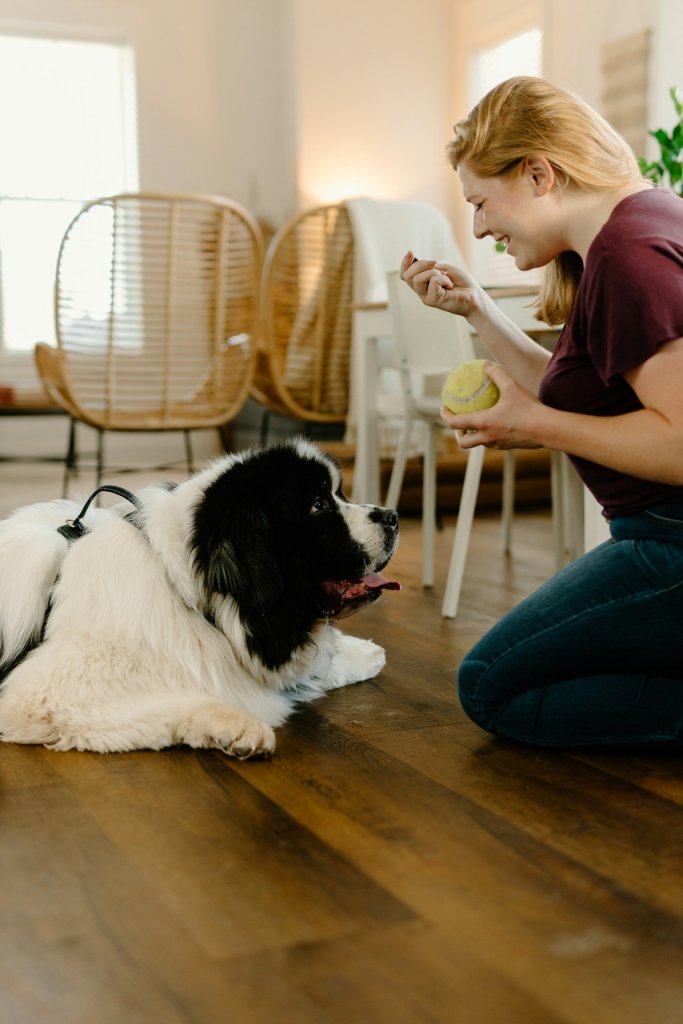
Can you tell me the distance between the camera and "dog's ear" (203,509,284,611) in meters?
1.79

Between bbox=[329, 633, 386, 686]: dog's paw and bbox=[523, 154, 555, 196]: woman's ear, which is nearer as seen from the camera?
bbox=[523, 154, 555, 196]: woman's ear

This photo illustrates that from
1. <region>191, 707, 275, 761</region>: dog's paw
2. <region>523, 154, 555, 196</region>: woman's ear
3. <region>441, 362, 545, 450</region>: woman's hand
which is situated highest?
<region>523, 154, 555, 196</region>: woman's ear

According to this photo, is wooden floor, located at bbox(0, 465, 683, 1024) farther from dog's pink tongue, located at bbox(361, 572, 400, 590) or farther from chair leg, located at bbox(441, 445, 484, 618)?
chair leg, located at bbox(441, 445, 484, 618)

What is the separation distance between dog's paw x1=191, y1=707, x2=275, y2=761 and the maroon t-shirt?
26.0 inches

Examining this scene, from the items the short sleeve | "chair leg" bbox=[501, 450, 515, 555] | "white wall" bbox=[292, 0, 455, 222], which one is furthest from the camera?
"white wall" bbox=[292, 0, 455, 222]

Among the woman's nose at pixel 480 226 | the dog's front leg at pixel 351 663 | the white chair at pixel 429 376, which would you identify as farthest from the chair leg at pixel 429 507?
the woman's nose at pixel 480 226

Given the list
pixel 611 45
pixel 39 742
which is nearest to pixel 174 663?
pixel 39 742

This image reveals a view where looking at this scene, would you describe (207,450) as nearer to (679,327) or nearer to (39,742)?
(39,742)

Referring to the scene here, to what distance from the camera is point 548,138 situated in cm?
162

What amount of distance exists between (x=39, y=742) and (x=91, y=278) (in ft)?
9.42

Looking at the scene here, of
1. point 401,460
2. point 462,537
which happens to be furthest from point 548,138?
point 401,460

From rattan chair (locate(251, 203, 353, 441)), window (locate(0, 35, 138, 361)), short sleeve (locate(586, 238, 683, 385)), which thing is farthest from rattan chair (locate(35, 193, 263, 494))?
window (locate(0, 35, 138, 361))

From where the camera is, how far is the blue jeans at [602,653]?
167cm

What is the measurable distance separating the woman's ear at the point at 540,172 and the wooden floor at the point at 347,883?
2.87 feet
